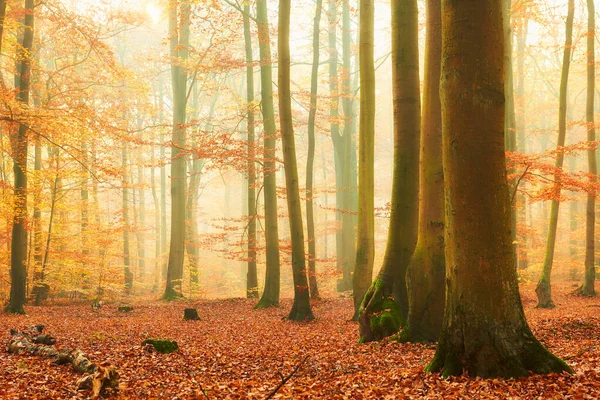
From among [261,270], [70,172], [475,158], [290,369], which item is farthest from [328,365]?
[261,270]

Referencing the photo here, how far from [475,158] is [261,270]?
25.1m

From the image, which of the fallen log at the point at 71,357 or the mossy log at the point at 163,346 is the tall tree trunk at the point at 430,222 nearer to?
the mossy log at the point at 163,346

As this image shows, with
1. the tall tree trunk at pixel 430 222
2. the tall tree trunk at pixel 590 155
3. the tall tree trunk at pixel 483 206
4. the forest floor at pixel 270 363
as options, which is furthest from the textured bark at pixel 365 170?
the tall tree trunk at pixel 590 155

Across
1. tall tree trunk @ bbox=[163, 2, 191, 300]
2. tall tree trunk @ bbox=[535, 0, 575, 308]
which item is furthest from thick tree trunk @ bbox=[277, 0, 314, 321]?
tall tree trunk @ bbox=[163, 2, 191, 300]

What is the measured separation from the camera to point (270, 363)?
6742mm

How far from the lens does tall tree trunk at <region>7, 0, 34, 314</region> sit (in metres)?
11.9

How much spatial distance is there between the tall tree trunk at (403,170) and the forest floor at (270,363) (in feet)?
3.20

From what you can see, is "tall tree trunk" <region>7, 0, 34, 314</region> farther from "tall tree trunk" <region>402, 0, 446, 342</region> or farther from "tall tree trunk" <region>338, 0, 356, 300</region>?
"tall tree trunk" <region>338, 0, 356, 300</region>

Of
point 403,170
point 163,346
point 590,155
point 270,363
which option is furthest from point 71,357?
point 590,155

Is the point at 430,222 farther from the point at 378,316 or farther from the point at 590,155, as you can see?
the point at 590,155

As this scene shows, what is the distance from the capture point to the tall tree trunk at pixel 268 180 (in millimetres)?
14344

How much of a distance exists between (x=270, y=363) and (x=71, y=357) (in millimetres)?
2642

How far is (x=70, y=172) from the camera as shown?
1495 cm

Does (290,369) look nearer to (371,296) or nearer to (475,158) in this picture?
(371,296)
